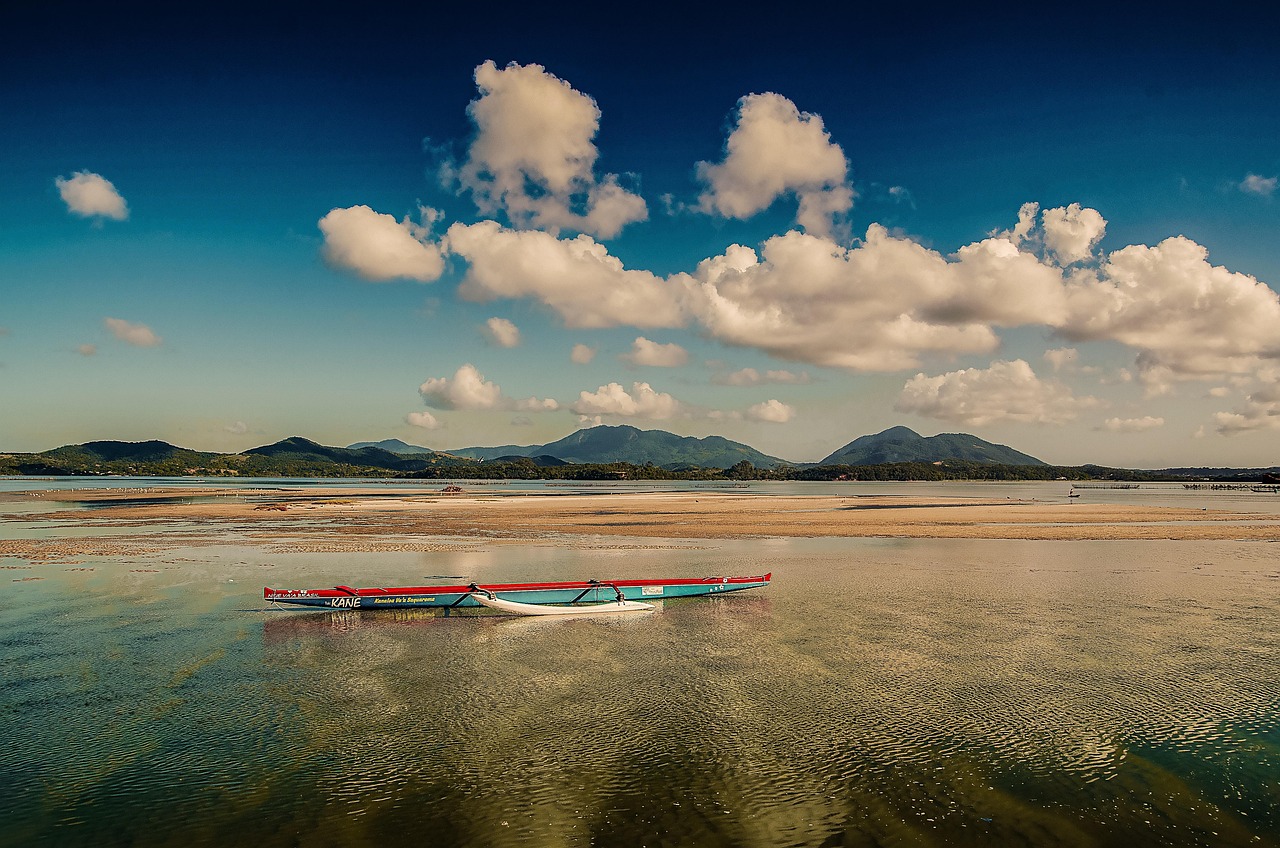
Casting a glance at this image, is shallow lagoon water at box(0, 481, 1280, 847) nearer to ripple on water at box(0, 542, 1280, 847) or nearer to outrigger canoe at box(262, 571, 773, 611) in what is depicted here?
ripple on water at box(0, 542, 1280, 847)

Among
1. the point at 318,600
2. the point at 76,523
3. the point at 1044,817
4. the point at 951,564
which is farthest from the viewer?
the point at 76,523

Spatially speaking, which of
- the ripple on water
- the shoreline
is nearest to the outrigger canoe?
the ripple on water

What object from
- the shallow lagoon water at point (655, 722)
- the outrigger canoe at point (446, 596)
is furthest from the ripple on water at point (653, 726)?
the outrigger canoe at point (446, 596)

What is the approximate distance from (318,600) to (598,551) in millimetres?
19509

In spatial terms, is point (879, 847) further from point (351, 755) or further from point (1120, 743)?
point (351, 755)

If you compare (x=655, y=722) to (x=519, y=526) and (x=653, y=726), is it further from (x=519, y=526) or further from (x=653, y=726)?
(x=519, y=526)

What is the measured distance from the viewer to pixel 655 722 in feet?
49.1

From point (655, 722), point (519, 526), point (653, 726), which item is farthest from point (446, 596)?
point (519, 526)

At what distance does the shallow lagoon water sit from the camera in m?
10.9

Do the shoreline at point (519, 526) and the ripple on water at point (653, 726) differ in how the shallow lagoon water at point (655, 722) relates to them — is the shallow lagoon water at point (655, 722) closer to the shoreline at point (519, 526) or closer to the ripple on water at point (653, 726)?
the ripple on water at point (653, 726)

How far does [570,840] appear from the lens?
1031cm

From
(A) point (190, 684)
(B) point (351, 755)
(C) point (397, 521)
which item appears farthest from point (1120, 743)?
(C) point (397, 521)

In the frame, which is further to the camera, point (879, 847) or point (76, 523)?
point (76, 523)

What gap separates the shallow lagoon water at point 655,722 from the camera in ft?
35.8
